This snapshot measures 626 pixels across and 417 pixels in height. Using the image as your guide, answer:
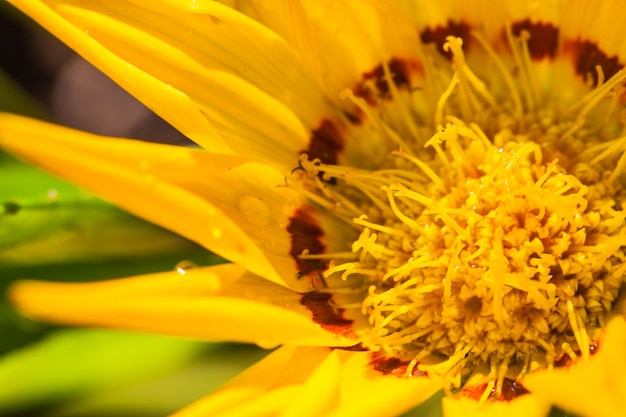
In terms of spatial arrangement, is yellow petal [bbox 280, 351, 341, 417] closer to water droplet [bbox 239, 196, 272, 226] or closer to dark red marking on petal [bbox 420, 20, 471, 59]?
water droplet [bbox 239, 196, 272, 226]

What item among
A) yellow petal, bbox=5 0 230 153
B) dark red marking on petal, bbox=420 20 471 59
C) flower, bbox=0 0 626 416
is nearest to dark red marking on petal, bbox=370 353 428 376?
flower, bbox=0 0 626 416

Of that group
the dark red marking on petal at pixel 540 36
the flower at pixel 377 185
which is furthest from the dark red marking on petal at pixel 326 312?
the dark red marking on petal at pixel 540 36

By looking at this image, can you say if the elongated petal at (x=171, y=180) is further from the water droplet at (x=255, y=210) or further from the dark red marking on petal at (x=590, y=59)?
the dark red marking on petal at (x=590, y=59)

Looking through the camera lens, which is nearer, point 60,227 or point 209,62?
point 209,62

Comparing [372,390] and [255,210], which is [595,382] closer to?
[372,390]

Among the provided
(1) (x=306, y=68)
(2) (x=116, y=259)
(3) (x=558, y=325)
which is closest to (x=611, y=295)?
(3) (x=558, y=325)


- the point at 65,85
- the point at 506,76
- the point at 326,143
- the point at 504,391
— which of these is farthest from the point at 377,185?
the point at 65,85
